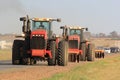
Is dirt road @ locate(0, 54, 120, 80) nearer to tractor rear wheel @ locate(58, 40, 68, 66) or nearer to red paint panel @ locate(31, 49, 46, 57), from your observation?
tractor rear wheel @ locate(58, 40, 68, 66)

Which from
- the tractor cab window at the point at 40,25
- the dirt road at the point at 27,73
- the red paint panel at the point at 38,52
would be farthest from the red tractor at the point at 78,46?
the dirt road at the point at 27,73

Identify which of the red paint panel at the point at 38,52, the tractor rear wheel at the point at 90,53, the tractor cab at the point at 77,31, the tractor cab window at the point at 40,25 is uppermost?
the tractor cab window at the point at 40,25

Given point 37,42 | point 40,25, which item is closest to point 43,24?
point 40,25

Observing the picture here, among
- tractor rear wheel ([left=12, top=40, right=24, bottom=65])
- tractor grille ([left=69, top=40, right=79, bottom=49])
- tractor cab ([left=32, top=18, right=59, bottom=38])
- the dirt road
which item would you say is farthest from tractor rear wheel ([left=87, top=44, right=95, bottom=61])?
the dirt road

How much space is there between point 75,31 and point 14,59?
12.5 metres

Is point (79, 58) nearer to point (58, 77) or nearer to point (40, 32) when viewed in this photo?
point (40, 32)

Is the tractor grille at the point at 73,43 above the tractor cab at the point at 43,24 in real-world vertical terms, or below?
below

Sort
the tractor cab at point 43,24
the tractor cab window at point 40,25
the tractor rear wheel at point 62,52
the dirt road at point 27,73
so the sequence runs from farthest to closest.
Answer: the tractor cab window at point 40,25, the tractor cab at point 43,24, the tractor rear wheel at point 62,52, the dirt road at point 27,73

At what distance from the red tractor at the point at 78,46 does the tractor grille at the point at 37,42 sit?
9573 millimetres

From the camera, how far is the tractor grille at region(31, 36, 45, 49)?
36.2 m

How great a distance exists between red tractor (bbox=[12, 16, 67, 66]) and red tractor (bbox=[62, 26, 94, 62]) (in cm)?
876

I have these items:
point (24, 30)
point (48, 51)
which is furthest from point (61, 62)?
point (24, 30)

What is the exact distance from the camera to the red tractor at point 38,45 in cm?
3591

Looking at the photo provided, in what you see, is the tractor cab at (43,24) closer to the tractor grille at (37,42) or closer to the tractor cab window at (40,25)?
the tractor cab window at (40,25)
